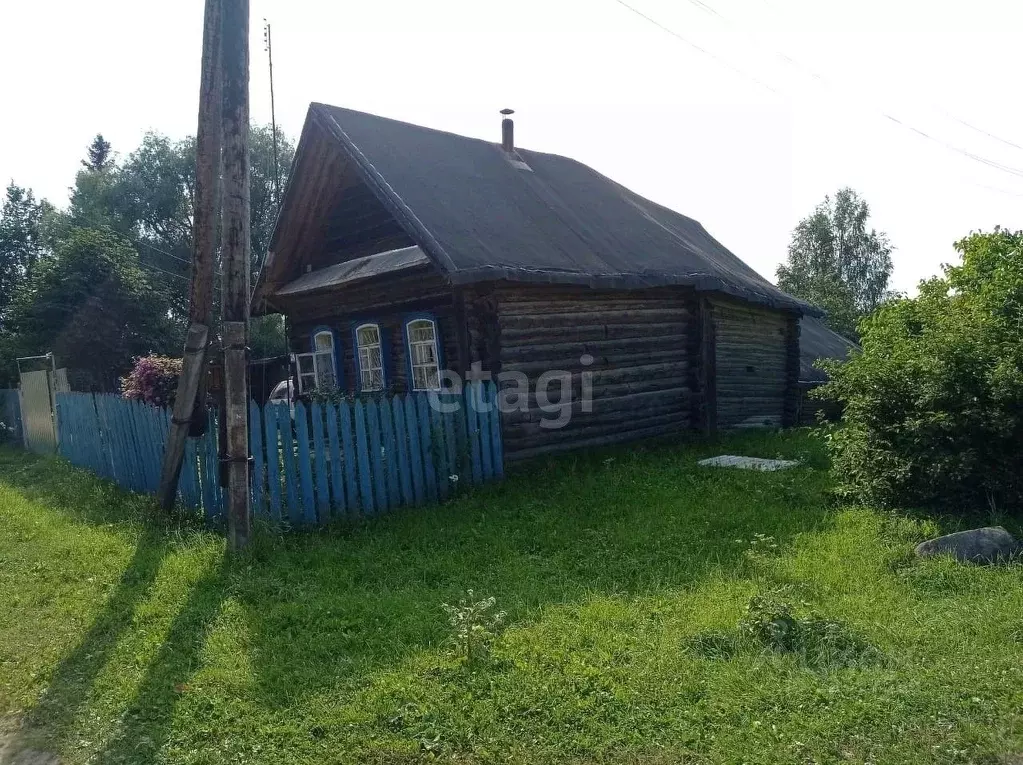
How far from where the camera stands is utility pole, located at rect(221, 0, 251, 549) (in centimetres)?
693

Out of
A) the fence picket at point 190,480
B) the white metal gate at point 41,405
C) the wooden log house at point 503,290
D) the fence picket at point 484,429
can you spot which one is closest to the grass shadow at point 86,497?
the fence picket at point 190,480

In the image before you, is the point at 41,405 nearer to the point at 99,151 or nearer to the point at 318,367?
the point at 318,367

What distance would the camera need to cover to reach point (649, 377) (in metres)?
12.5

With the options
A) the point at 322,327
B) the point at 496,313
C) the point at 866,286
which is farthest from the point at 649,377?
the point at 866,286

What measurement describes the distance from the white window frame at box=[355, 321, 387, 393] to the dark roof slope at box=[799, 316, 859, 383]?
10.5 metres

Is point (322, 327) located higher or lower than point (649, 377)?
higher

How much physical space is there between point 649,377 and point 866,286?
37538 mm

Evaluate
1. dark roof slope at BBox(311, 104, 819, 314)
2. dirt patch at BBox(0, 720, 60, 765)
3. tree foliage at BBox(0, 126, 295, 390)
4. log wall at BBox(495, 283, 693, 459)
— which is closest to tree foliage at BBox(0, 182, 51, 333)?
tree foliage at BBox(0, 126, 295, 390)

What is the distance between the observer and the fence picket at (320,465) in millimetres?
7922

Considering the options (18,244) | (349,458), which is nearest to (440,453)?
(349,458)

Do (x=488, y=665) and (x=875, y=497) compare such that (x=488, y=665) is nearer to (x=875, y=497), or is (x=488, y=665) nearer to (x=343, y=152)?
(x=875, y=497)

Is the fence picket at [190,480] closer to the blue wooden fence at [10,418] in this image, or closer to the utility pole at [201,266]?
the utility pole at [201,266]

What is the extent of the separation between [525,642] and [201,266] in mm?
5781

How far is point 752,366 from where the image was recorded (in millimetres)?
15492
